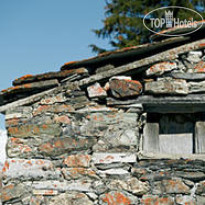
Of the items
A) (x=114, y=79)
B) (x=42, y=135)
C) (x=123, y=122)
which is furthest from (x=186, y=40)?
(x=42, y=135)

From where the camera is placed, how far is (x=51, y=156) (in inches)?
136

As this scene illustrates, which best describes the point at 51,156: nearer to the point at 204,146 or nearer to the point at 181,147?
the point at 181,147

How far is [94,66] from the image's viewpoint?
3668 mm

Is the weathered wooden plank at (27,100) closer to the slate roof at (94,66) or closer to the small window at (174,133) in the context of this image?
the slate roof at (94,66)

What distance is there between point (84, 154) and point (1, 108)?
4.19 feet

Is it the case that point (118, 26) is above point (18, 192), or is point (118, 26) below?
above

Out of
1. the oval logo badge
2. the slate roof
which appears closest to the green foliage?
the oval logo badge

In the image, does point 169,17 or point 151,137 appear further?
point 169,17

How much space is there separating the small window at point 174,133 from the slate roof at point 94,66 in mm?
739

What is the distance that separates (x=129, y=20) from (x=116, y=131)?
6.78 m

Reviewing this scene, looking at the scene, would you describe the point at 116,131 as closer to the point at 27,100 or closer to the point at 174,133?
the point at 174,133

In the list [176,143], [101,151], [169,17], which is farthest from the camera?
[169,17]

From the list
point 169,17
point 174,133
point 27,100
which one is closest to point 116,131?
point 174,133

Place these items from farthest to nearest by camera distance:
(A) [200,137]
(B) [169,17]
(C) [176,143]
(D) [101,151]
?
(B) [169,17] < (C) [176,143] < (A) [200,137] < (D) [101,151]
